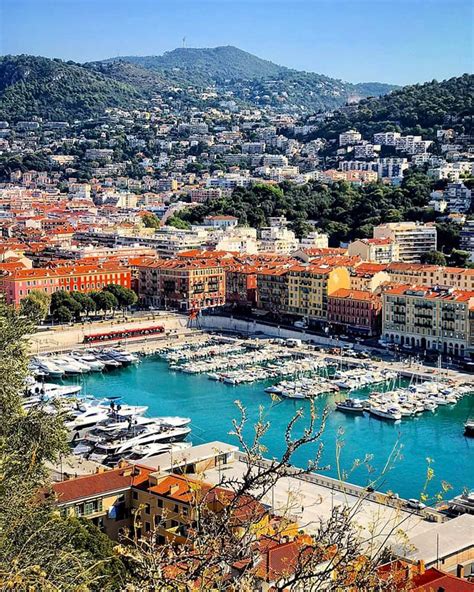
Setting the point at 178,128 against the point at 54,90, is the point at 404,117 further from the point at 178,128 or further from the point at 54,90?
the point at 54,90

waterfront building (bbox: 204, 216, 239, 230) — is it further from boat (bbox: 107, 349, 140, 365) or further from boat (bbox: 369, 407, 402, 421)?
boat (bbox: 369, 407, 402, 421)

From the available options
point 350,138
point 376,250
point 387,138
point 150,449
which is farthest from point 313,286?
point 350,138

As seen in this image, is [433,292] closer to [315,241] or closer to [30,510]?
[315,241]

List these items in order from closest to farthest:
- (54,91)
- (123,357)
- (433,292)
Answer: (123,357) < (433,292) < (54,91)

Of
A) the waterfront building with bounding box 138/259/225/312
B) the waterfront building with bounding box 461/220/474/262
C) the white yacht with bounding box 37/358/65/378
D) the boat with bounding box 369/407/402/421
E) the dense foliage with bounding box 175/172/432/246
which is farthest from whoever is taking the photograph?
Answer: the dense foliage with bounding box 175/172/432/246

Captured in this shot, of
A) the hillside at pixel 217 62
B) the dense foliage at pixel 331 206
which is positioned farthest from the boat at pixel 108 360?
the hillside at pixel 217 62

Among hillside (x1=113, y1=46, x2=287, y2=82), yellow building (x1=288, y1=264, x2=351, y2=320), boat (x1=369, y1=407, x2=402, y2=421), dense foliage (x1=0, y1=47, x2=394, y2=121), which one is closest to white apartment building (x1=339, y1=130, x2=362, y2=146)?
dense foliage (x1=0, y1=47, x2=394, y2=121)

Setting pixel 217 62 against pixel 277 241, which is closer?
pixel 277 241

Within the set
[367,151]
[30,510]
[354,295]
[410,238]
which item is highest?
[367,151]
